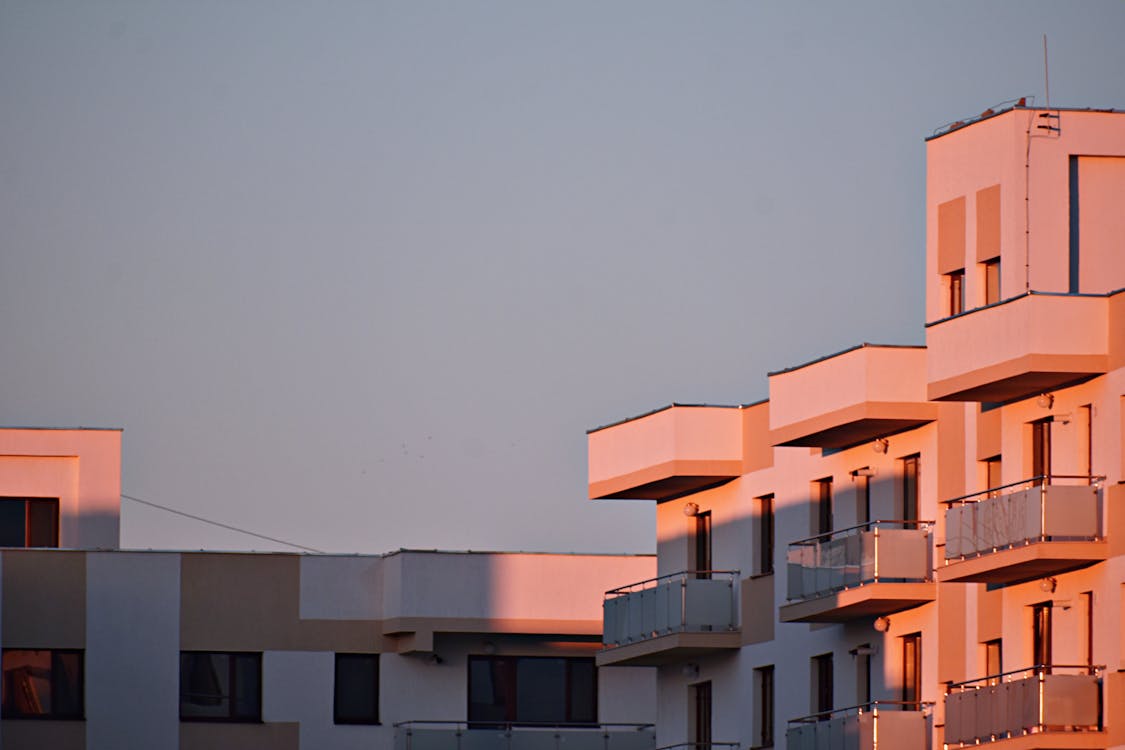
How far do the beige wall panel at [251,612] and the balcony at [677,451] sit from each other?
10.3 m

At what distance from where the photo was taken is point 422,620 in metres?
65.2

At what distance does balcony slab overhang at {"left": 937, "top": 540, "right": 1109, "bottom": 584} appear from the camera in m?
41.9

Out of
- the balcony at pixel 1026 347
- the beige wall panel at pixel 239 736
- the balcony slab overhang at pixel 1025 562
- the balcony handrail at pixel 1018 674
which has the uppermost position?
the balcony at pixel 1026 347

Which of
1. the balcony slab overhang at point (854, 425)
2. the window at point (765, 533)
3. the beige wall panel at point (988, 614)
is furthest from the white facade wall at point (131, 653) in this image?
the beige wall panel at point (988, 614)

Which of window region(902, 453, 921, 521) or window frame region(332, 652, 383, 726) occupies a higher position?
window region(902, 453, 921, 521)

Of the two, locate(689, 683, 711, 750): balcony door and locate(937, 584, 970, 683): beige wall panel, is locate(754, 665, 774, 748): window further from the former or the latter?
locate(937, 584, 970, 683): beige wall panel

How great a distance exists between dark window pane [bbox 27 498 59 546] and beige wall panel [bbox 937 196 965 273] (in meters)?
27.7

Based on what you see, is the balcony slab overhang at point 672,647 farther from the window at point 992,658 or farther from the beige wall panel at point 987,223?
the beige wall panel at point 987,223

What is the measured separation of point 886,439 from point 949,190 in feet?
14.4

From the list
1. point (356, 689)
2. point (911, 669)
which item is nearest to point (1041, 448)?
point (911, 669)

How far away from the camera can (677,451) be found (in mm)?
55688

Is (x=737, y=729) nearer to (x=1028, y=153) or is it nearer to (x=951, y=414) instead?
(x=951, y=414)

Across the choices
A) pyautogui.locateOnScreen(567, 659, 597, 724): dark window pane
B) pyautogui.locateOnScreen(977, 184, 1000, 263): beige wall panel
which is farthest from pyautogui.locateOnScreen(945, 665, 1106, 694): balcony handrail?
pyautogui.locateOnScreen(567, 659, 597, 724): dark window pane

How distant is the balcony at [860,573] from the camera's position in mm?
47156
